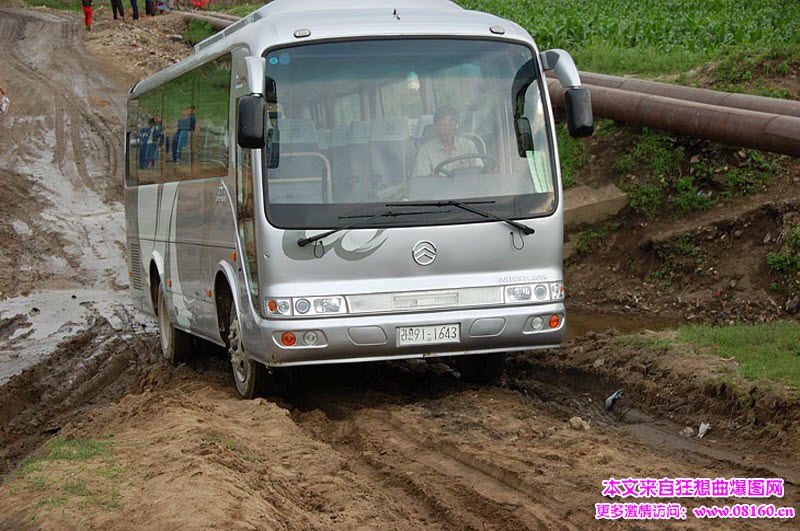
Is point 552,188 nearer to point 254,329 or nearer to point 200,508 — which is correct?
point 254,329

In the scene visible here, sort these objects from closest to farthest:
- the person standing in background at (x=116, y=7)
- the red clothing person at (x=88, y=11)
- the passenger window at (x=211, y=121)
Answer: the passenger window at (x=211, y=121) < the red clothing person at (x=88, y=11) < the person standing in background at (x=116, y=7)

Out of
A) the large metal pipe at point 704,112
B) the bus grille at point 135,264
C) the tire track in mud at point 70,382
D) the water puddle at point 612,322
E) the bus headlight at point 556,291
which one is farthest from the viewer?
the bus grille at point 135,264

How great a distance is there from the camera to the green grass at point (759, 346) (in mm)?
8859

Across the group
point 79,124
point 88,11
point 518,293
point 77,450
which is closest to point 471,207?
point 518,293

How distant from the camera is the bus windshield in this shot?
9234 millimetres

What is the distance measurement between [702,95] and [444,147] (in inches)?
313

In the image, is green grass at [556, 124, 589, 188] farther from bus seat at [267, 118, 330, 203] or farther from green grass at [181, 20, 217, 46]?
green grass at [181, 20, 217, 46]

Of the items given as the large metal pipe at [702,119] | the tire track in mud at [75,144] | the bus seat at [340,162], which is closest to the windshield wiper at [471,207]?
the bus seat at [340,162]

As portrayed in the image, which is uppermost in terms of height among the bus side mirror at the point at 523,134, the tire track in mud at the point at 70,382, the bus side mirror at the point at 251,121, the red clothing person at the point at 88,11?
the red clothing person at the point at 88,11

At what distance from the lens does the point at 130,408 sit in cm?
984

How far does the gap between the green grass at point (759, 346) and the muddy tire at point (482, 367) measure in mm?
1540

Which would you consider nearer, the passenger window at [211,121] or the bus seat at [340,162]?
the bus seat at [340,162]

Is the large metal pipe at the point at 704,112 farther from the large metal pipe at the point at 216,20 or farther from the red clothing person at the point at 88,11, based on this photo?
the red clothing person at the point at 88,11

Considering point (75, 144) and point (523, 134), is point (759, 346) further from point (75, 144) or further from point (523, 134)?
point (75, 144)
